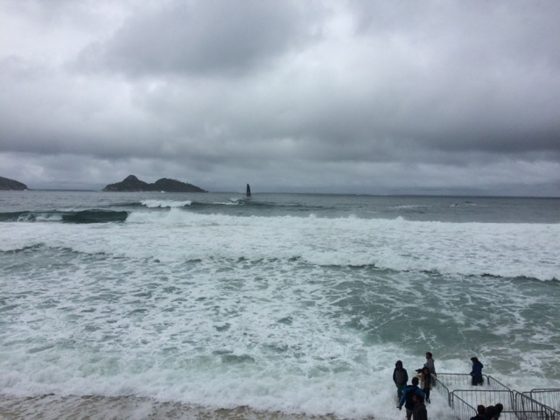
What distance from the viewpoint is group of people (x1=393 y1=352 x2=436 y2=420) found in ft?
20.8

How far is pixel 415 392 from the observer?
688 centimetres

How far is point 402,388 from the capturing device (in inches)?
294

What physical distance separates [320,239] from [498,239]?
1361 centimetres

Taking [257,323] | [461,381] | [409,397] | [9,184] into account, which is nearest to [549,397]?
[461,381]

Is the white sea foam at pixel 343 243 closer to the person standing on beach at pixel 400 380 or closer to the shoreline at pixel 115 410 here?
the person standing on beach at pixel 400 380

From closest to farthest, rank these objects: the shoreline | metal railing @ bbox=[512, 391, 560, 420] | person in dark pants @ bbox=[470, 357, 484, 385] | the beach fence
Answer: metal railing @ bbox=[512, 391, 560, 420], the beach fence, the shoreline, person in dark pants @ bbox=[470, 357, 484, 385]

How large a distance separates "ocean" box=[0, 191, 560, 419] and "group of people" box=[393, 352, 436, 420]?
31 centimetres

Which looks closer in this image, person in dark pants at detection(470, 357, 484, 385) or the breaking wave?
person in dark pants at detection(470, 357, 484, 385)

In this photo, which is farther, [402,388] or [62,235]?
[62,235]

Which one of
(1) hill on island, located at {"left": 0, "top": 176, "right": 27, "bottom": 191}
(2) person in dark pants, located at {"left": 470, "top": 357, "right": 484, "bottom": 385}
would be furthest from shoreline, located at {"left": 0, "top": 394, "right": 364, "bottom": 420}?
(1) hill on island, located at {"left": 0, "top": 176, "right": 27, "bottom": 191}

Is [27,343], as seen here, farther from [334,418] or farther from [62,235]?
[62,235]

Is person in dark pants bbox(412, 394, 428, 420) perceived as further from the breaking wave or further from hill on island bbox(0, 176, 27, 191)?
hill on island bbox(0, 176, 27, 191)

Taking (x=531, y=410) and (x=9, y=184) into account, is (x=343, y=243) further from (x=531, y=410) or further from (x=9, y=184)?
(x=9, y=184)

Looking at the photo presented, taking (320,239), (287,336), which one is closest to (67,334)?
(287,336)
